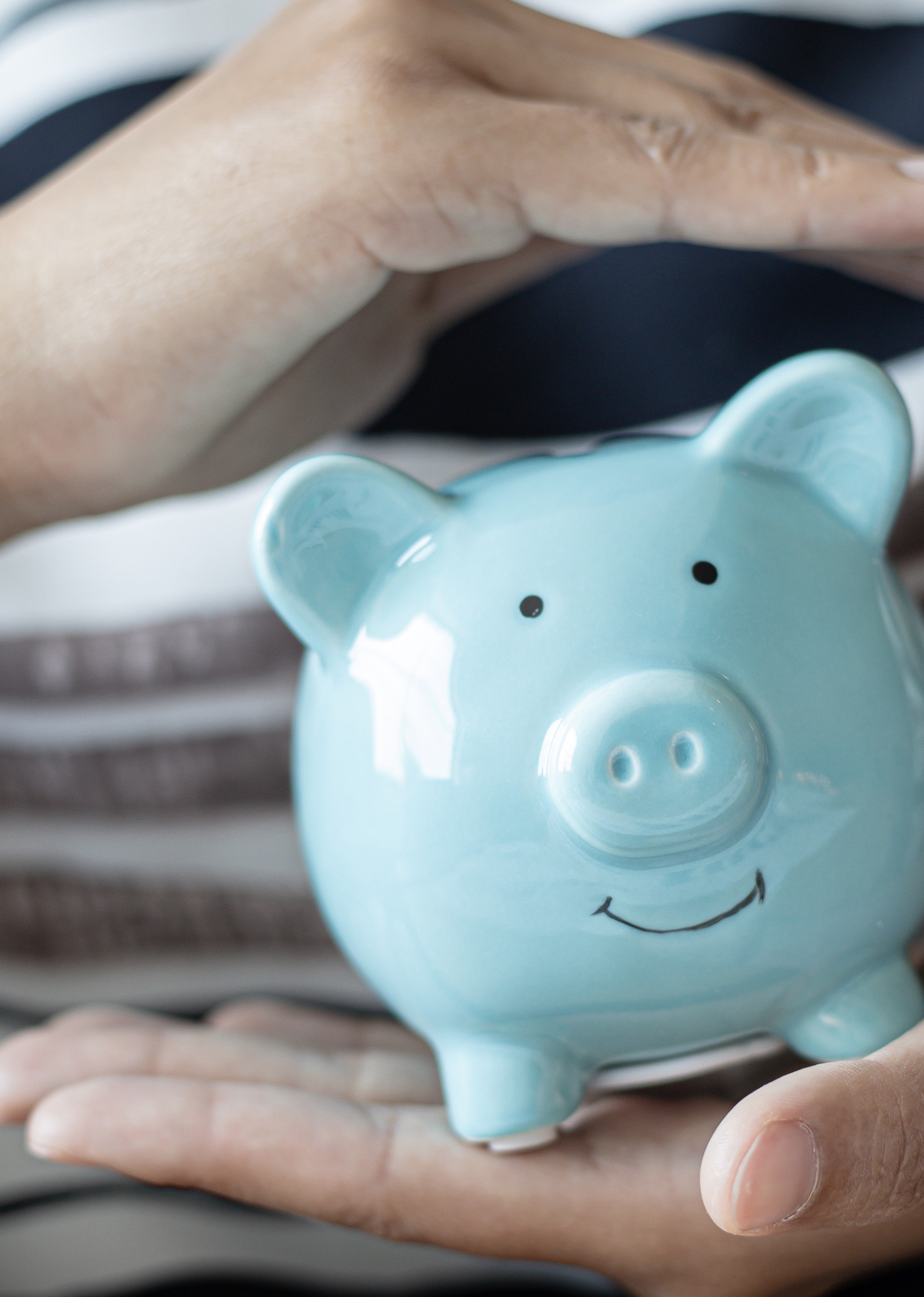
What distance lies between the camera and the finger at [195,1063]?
779mm

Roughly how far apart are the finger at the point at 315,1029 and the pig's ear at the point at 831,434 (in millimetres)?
525

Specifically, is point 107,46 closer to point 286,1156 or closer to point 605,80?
point 605,80

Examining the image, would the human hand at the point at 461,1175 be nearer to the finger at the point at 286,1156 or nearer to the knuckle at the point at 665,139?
the finger at the point at 286,1156

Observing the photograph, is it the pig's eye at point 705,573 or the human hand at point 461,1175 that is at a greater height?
the pig's eye at point 705,573

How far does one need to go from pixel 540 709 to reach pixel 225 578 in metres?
0.61

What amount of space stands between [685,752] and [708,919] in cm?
10

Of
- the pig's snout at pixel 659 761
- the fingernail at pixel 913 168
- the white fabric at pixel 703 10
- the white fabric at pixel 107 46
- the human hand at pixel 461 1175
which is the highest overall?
the white fabric at pixel 107 46

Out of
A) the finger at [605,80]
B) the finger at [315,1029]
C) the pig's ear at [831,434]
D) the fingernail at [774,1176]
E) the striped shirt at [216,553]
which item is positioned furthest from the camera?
the striped shirt at [216,553]

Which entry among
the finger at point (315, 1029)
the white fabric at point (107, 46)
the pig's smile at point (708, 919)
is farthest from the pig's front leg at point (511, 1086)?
the white fabric at point (107, 46)

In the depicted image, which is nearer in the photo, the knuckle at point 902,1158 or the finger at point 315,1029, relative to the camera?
the knuckle at point 902,1158

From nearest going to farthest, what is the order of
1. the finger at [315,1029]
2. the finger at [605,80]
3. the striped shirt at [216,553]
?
the finger at [605,80], the finger at [315,1029], the striped shirt at [216,553]

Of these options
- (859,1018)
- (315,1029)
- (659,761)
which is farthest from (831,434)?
(315,1029)

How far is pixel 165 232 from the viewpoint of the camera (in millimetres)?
735

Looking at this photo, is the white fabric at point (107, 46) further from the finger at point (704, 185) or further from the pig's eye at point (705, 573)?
the pig's eye at point (705, 573)
